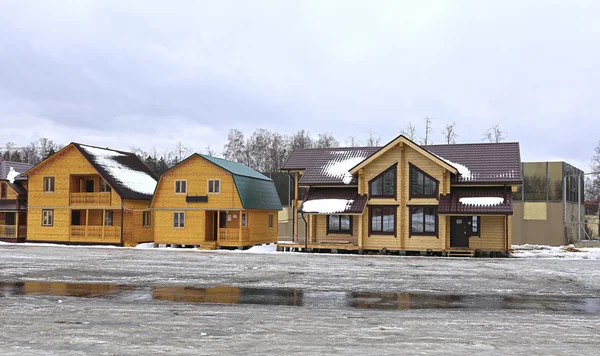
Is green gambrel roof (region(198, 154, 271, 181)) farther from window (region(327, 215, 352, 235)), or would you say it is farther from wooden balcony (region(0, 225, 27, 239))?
wooden balcony (region(0, 225, 27, 239))

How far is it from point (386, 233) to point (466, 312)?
853 inches

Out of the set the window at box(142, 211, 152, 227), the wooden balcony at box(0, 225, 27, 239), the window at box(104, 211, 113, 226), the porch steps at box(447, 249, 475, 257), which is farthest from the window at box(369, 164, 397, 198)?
the wooden balcony at box(0, 225, 27, 239)

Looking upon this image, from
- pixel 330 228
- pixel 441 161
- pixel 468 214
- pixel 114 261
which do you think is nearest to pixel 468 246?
pixel 468 214

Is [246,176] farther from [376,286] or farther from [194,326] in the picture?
[194,326]

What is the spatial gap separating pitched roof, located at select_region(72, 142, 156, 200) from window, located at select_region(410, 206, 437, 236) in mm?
19921

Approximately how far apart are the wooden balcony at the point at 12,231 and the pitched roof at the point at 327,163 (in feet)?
69.9

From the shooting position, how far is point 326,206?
3544 cm

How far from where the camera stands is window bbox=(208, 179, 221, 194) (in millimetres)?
39375

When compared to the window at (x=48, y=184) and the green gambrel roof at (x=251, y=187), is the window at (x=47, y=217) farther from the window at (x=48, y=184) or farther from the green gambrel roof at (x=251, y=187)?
the green gambrel roof at (x=251, y=187)

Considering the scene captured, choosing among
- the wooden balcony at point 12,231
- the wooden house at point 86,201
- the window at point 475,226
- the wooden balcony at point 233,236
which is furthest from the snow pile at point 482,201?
the wooden balcony at point 12,231

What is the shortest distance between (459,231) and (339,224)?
7126 millimetres

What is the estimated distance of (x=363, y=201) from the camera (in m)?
35.0

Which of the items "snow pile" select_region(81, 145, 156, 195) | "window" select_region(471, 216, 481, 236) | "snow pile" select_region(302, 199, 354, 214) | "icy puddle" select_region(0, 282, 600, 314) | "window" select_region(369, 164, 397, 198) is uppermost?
"snow pile" select_region(81, 145, 156, 195)

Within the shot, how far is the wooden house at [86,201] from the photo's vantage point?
4194cm
